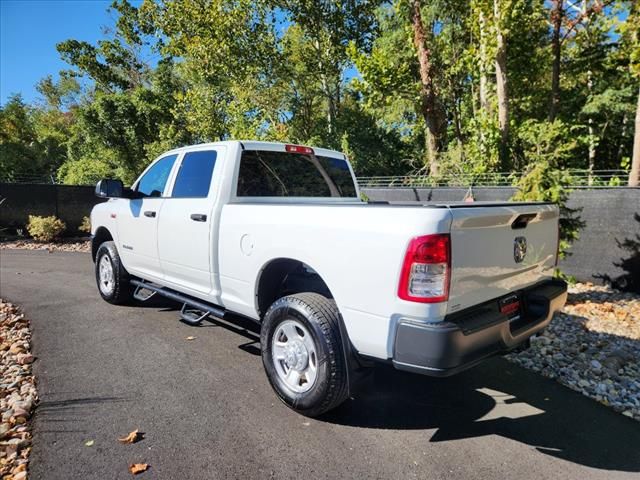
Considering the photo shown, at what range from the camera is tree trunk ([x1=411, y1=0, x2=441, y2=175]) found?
38.2ft

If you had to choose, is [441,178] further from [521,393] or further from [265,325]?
[265,325]

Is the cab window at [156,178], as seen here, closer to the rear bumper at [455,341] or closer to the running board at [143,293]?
the running board at [143,293]

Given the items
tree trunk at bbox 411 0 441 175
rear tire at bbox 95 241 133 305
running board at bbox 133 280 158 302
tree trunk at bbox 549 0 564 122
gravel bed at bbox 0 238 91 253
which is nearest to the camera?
running board at bbox 133 280 158 302

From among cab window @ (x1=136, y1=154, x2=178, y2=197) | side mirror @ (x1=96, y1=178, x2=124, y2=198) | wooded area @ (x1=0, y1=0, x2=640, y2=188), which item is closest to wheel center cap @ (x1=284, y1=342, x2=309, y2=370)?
cab window @ (x1=136, y1=154, x2=178, y2=197)

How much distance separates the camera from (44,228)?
11234 millimetres

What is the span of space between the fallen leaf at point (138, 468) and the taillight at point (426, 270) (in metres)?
1.79

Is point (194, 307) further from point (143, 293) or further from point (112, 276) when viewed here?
point (112, 276)

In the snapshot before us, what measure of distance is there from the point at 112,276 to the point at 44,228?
298 inches

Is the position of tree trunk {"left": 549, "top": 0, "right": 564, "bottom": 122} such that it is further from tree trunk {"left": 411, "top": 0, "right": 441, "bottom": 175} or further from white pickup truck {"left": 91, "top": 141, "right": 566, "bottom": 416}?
white pickup truck {"left": 91, "top": 141, "right": 566, "bottom": 416}

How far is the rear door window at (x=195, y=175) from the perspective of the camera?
387cm

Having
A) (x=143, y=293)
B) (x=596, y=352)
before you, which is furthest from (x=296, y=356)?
(x=596, y=352)

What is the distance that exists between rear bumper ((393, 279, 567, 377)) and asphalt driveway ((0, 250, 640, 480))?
673mm

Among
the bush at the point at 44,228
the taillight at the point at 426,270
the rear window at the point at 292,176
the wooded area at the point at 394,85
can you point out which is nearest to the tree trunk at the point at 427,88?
the wooded area at the point at 394,85

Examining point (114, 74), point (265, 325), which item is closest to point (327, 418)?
point (265, 325)
